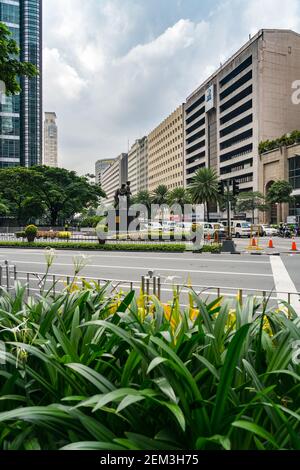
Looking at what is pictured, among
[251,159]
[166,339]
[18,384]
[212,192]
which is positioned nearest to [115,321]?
[166,339]

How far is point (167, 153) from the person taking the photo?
133 meters

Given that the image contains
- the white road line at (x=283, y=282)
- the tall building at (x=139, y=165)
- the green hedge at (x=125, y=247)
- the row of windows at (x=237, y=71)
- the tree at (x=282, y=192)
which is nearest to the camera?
the white road line at (x=283, y=282)

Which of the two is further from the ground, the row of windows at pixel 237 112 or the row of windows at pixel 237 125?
the row of windows at pixel 237 112

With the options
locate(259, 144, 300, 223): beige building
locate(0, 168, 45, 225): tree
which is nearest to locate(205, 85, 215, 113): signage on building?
locate(259, 144, 300, 223): beige building

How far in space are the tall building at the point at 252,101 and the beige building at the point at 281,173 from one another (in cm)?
218

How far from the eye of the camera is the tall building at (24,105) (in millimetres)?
101875

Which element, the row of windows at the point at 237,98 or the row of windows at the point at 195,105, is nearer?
the row of windows at the point at 237,98

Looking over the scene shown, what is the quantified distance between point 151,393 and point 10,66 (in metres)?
10.5

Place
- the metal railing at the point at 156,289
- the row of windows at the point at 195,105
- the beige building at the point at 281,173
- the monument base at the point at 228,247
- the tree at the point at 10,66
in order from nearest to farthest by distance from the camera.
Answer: the metal railing at the point at 156,289 < the tree at the point at 10,66 < the monument base at the point at 228,247 < the beige building at the point at 281,173 < the row of windows at the point at 195,105

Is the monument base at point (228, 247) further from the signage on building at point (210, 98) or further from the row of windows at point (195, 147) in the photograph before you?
the row of windows at point (195, 147)

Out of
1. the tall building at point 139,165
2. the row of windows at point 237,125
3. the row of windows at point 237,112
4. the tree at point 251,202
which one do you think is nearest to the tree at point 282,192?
the tree at point 251,202

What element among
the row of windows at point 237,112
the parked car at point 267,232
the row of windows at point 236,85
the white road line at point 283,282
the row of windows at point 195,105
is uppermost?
the row of windows at point 195,105
